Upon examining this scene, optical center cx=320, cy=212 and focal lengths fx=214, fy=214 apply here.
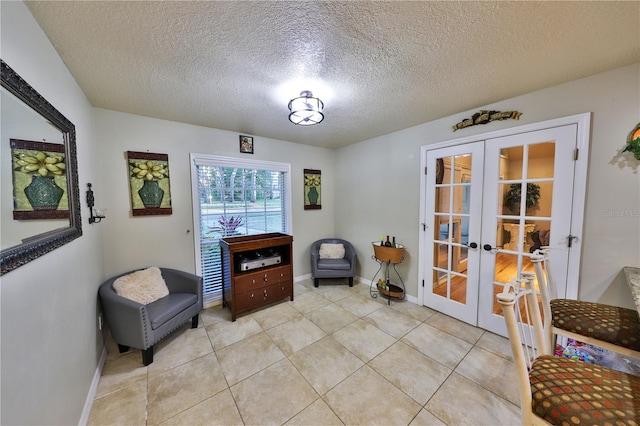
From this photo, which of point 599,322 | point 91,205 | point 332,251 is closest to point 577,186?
→ point 599,322

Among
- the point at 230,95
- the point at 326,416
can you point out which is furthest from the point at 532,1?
Answer: the point at 326,416

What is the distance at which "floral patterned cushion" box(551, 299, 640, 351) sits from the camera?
1.23 metres

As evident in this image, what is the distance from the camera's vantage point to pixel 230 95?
6.59ft

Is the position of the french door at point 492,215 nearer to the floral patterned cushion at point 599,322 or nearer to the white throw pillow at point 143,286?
the floral patterned cushion at point 599,322

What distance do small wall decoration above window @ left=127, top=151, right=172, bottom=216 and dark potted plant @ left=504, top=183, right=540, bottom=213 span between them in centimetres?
381

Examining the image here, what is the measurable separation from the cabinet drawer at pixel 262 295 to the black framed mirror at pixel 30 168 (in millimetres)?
1687

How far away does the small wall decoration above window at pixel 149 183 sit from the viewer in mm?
2391

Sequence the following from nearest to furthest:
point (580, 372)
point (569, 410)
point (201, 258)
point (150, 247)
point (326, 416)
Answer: point (569, 410) < point (580, 372) < point (326, 416) < point (150, 247) < point (201, 258)

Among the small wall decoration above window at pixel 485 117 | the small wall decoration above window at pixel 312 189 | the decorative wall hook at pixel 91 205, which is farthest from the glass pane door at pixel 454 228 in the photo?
the decorative wall hook at pixel 91 205

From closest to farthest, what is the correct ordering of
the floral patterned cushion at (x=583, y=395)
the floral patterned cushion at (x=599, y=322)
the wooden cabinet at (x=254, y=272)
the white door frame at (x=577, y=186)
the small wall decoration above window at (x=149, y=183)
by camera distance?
the floral patterned cushion at (x=583, y=395) < the floral patterned cushion at (x=599, y=322) < the white door frame at (x=577, y=186) < the small wall decoration above window at (x=149, y=183) < the wooden cabinet at (x=254, y=272)

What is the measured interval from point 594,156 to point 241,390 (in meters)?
3.42

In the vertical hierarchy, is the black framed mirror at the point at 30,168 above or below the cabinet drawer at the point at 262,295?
above

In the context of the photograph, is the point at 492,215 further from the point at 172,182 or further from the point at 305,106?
the point at 172,182

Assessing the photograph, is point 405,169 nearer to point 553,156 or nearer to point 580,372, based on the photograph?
point 553,156
